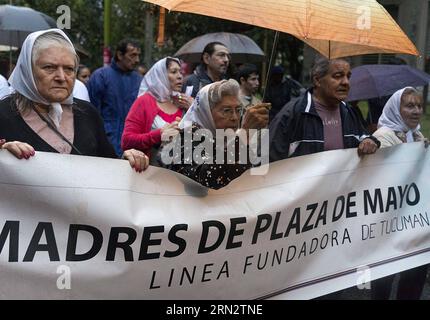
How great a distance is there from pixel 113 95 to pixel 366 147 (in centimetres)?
328

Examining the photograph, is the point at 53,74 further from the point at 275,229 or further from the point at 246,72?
the point at 246,72

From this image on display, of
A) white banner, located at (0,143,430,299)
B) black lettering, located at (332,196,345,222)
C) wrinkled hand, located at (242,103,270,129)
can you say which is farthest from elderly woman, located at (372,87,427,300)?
wrinkled hand, located at (242,103,270,129)

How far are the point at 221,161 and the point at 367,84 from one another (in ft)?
13.2

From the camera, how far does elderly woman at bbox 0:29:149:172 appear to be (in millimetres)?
3191

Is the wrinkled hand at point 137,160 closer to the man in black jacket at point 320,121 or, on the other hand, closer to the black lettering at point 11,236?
the black lettering at point 11,236

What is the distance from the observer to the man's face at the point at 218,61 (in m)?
6.48

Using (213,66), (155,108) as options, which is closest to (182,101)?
(155,108)

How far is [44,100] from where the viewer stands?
323cm

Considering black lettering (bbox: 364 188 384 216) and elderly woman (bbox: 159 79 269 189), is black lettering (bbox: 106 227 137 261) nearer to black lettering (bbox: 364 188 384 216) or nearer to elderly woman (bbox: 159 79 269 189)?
elderly woman (bbox: 159 79 269 189)

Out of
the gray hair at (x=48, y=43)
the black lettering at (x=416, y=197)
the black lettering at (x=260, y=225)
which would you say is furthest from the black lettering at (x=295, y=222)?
the gray hair at (x=48, y=43)

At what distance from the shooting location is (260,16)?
3512 millimetres

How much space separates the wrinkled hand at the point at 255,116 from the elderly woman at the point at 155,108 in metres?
1.42

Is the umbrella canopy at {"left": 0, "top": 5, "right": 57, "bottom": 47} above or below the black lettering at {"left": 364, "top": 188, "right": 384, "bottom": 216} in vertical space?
above

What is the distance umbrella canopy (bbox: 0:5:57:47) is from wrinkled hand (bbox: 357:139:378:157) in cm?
565
